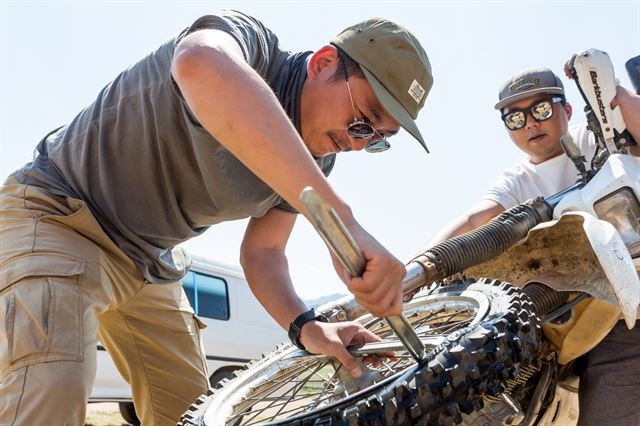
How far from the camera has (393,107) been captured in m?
2.23

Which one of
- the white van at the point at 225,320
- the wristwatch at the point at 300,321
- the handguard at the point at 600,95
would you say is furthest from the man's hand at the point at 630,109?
the white van at the point at 225,320

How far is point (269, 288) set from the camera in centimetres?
291

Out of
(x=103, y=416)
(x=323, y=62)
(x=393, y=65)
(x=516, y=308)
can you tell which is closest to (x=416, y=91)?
(x=393, y=65)

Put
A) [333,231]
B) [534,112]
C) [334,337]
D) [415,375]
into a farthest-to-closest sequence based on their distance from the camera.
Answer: [534,112], [334,337], [415,375], [333,231]

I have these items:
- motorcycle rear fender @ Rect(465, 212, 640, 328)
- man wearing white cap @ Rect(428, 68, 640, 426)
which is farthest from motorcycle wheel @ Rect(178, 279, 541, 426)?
man wearing white cap @ Rect(428, 68, 640, 426)

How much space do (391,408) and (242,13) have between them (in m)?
1.22

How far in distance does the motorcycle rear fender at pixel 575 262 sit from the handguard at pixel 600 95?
528 mm

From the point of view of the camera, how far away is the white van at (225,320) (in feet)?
30.4

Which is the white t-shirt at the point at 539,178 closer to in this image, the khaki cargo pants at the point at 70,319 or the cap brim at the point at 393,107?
the cap brim at the point at 393,107

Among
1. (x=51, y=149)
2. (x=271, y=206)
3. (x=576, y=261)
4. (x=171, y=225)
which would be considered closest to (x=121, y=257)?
(x=171, y=225)

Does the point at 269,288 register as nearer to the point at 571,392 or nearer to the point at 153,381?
the point at 153,381

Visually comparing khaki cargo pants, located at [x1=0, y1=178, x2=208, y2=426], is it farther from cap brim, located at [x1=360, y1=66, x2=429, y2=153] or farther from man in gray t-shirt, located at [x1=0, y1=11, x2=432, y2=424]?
cap brim, located at [x1=360, y1=66, x2=429, y2=153]

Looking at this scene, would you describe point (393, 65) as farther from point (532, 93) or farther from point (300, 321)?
point (532, 93)

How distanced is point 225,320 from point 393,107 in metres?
7.87
